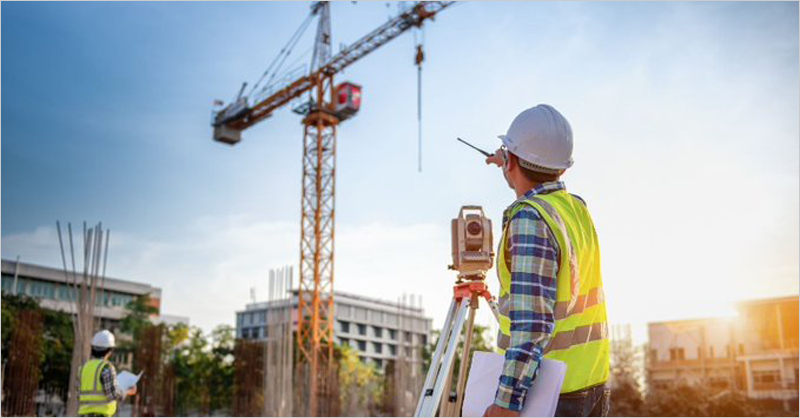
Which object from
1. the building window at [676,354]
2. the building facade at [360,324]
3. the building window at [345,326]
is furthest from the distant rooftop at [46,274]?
the building window at [676,354]

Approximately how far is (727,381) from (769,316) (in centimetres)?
250

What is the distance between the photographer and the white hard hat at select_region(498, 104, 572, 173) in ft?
4.67

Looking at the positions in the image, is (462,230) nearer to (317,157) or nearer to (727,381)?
(317,157)

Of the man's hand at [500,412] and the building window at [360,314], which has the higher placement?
the building window at [360,314]

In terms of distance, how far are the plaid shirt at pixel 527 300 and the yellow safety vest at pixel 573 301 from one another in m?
0.03

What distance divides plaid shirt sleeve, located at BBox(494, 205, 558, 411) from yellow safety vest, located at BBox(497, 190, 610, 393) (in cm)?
3

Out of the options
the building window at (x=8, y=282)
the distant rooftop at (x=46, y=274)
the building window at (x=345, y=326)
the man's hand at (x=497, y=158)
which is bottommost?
the man's hand at (x=497, y=158)

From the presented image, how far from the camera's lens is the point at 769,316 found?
77.9ft

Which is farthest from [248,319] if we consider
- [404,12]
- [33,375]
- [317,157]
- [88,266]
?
[88,266]

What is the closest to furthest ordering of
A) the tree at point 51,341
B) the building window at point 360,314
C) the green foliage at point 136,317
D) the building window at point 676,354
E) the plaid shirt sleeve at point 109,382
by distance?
the plaid shirt sleeve at point 109,382 < the tree at point 51,341 < the building window at point 676,354 < the green foliage at point 136,317 < the building window at point 360,314

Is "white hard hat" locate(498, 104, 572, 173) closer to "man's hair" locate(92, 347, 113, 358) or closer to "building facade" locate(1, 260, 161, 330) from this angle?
"man's hair" locate(92, 347, 113, 358)

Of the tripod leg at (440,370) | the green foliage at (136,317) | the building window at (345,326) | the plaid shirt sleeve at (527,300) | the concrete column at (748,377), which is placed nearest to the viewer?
the plaid shirt sleeve at (527,300)

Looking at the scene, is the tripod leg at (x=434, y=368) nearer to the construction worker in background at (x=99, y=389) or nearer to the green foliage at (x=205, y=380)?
the construction worker in background at (x=99, y=389)

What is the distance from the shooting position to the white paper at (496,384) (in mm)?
1234
